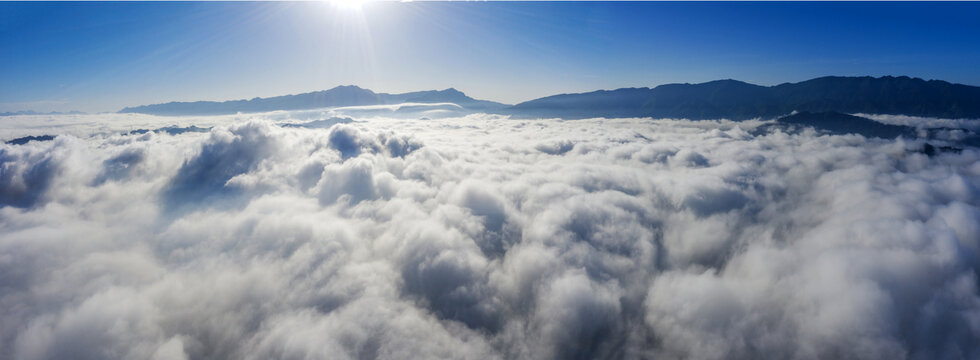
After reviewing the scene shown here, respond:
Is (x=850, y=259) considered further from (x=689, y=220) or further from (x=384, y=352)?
(x=384, y=352)

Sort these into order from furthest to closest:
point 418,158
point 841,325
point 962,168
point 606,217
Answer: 1. point 962,168
2. point 418,158
3. point 606,217
4. point 841,325

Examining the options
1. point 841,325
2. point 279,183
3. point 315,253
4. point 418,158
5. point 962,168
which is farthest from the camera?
point 962,168

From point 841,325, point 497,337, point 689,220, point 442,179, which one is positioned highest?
point 442,179

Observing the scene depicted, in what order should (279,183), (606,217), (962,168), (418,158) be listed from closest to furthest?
1. (606,217)
2. (279,183)
3. (418,158)
4. (962,168)

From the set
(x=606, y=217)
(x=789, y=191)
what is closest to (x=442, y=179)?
(x=606, y=217)

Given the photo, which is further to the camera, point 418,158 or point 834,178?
point 418,158

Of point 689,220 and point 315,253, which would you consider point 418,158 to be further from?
point 689,220

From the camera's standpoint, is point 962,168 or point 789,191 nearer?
point 789,191

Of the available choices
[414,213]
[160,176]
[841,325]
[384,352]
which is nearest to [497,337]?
[384,352]

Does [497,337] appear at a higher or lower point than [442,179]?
lower
